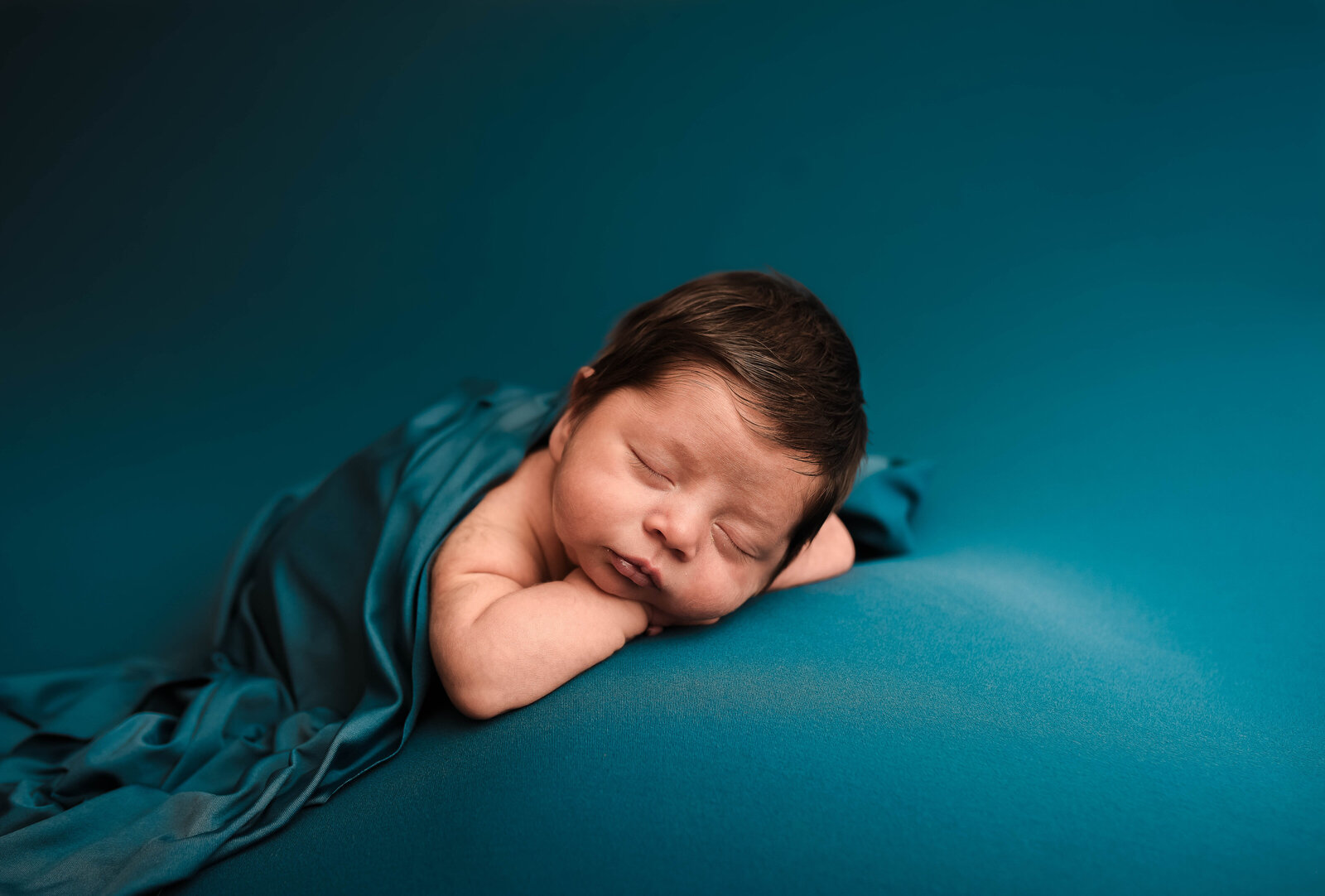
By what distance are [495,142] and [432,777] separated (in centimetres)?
181

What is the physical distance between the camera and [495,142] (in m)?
2.28

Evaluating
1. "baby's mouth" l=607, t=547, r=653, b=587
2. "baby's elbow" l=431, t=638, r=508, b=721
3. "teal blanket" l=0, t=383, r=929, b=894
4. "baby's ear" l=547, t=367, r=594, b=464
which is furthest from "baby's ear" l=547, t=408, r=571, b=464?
"baby's elbow" l=431, t=638, r=508, b=721

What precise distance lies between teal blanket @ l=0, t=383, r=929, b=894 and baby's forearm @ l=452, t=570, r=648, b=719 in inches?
5.8

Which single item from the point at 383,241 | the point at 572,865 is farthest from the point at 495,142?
the point at 572,865

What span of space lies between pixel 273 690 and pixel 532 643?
1.81 feet

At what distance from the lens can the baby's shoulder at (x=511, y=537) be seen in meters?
1.16

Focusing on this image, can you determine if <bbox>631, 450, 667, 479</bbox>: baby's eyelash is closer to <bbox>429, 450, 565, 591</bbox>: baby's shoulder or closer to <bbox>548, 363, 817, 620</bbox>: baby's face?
<bbox>548, 363, 817, 620</bbox>: baby's face

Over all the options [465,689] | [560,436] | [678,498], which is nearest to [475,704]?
[465,689]

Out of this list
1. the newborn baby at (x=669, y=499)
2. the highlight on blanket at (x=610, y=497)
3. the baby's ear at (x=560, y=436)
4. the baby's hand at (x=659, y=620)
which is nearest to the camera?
the highlight on blanket at (x=610, y=497)

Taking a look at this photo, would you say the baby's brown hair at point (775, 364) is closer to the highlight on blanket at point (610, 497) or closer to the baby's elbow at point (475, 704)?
the highlight on blanket at point (610, 497)

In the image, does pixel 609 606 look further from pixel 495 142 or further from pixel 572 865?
pixel 495 142

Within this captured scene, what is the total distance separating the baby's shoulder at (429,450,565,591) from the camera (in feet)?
3.80

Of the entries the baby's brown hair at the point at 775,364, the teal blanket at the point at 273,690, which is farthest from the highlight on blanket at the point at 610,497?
the baby's brown hair at the point at 775,364

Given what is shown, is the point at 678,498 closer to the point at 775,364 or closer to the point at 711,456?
the point at 711,456
